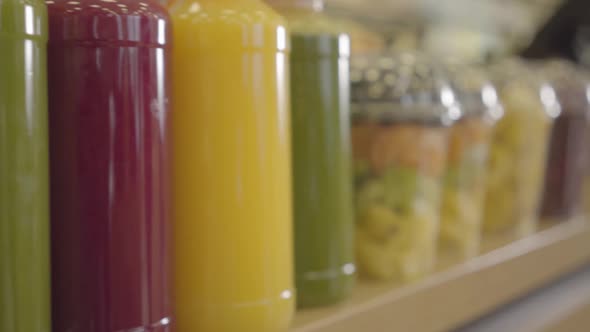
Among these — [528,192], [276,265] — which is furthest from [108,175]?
[528,192]

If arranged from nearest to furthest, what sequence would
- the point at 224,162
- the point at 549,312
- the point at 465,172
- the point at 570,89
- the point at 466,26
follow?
the point at 224,162
the point at 465,172
the point at 549,312
the point at 570,89
the point at 466,26

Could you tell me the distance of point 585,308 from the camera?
1.07m

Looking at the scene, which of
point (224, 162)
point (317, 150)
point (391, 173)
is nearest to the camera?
point (224, 162)

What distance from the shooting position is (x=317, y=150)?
0.64m

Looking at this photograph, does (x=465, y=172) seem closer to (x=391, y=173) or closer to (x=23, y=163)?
(x=391, y=173)

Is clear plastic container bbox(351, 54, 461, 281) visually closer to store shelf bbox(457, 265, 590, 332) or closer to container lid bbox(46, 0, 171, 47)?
store shelf bbox(457, 265, 590, 332)

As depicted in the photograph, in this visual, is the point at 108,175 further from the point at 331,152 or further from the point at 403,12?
the point at 403,12

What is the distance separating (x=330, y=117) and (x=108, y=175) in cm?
26

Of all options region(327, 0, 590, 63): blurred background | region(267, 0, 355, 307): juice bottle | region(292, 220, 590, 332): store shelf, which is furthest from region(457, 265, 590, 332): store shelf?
region(327, 0, 590, 63): blurred background

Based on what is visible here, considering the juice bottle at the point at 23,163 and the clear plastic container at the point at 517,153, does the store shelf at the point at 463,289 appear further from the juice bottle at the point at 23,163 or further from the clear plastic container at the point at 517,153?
the juice bottle at the point at 23,163

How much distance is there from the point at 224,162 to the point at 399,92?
301mm

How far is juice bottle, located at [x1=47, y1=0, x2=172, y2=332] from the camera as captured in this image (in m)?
0.43

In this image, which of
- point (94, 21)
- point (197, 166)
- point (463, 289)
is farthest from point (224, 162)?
point (463, 289)

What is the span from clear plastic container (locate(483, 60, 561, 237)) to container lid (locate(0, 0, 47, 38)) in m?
0.71
